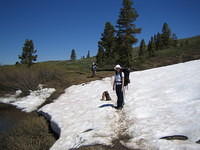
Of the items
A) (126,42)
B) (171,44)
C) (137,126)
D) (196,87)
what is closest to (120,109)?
(137,126)

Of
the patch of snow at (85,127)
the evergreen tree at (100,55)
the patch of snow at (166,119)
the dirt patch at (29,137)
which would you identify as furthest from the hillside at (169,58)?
the dirt patch at (29,137)

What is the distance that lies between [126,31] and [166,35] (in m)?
29.6

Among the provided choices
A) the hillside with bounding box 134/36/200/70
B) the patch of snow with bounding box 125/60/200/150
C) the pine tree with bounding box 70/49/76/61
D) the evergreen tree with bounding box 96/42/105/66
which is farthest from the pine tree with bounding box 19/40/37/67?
the pine tree with bounding box 70/49/76/61

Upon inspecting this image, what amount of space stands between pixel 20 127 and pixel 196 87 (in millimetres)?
9816

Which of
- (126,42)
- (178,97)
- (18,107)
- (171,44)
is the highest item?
(171,44)

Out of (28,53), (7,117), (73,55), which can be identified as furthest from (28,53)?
(73,55)

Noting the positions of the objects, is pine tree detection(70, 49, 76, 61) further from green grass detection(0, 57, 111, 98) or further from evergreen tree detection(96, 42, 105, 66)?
green grass detection(0, 57, 111, 98)

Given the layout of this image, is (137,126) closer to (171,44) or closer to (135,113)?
(135,113)

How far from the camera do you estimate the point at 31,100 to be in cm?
1427

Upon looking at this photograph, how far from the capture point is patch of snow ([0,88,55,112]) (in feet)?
41.8

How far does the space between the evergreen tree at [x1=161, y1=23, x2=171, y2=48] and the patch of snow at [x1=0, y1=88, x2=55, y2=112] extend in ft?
148

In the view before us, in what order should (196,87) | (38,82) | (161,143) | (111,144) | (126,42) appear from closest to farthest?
(161,143) → (111,144) → (196,87) → (38,82) → (126,42)

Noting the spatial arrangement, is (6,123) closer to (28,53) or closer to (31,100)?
(31,100)

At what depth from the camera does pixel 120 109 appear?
25.4ft
